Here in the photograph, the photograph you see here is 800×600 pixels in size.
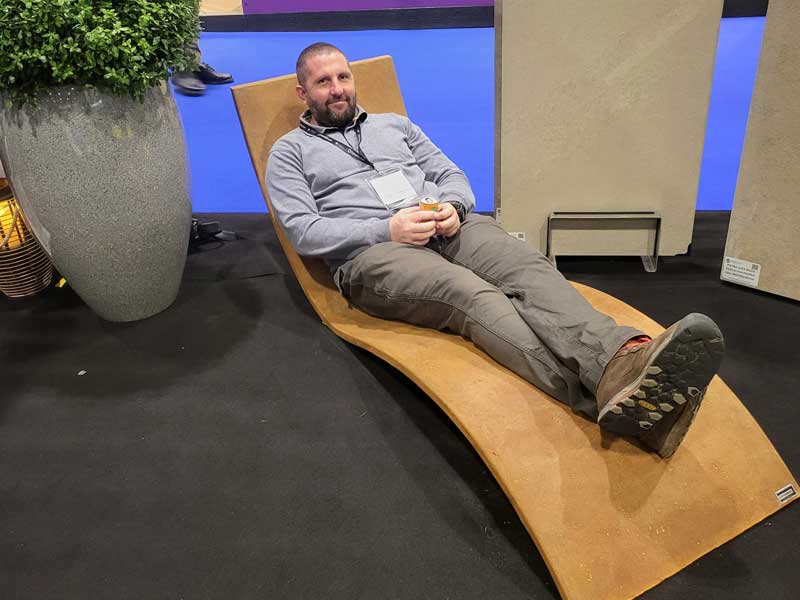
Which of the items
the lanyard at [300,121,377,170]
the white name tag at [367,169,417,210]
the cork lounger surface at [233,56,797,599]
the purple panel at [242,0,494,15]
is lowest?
the cork lounger surface at [233,56,797,599]

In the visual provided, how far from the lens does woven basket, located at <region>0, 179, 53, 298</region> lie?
2594mm

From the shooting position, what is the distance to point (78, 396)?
2211 mm

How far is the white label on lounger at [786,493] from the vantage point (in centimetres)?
163

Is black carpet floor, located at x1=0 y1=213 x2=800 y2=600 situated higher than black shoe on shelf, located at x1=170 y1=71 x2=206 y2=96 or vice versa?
black shoe on shelf, located at x1=170 y1=71 x2=206 y2=96

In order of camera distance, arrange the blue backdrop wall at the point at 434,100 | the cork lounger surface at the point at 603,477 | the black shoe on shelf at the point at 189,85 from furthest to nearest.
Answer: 1. the black shoe on shelf at the point at 189,85
2. the blue backdrop wall at the point at 434,100
3. the cork lounger surface at the point at 603,477

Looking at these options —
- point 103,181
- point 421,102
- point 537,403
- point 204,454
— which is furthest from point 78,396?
point 421,102

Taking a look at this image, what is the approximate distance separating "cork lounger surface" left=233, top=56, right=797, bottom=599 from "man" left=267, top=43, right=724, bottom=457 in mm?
68

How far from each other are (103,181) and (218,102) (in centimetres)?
356

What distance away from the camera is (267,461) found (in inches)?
74.7

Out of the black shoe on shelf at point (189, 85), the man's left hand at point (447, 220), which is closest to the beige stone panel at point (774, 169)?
the man's left hand at point (447, 220)

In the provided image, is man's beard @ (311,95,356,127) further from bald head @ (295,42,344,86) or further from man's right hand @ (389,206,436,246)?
man's right hand @ (389,206,436,246)

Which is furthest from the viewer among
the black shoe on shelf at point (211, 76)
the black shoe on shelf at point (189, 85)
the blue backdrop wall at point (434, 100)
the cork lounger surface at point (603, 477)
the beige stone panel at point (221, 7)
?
the beige stone panel at point (221, 7)

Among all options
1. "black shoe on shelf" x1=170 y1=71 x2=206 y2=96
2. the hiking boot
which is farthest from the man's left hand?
"black shoe on shelf" x1=170 y1=71 x2=206 y2=96

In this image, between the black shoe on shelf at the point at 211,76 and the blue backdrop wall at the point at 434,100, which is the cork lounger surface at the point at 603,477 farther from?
the black shoe on shelf at the point at 211,76
